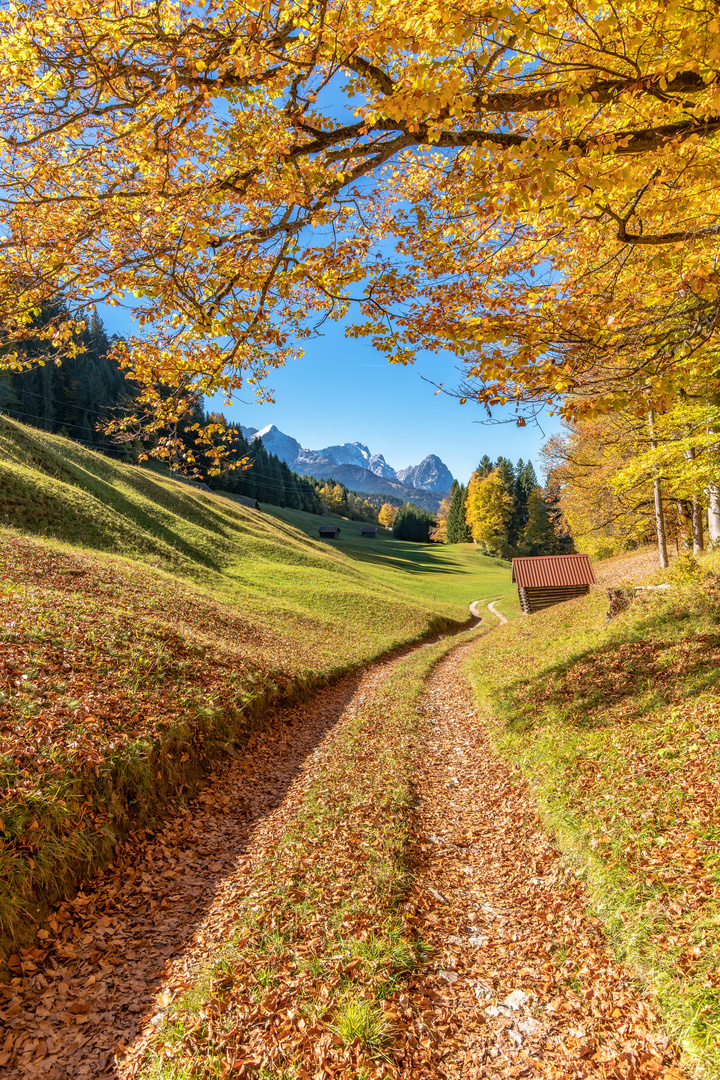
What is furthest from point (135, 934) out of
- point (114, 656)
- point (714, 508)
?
point (714, 508)

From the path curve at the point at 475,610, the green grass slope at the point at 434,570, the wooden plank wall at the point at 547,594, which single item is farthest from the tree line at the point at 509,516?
the wooden plank wall at the point at 547,594

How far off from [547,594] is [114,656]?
25.9 m

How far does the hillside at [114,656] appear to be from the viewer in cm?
573

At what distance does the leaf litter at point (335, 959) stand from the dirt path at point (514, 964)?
2cm

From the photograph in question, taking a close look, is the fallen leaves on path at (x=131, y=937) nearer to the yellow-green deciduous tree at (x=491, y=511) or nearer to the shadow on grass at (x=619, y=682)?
the shadow on grass at (x=619, y=682)

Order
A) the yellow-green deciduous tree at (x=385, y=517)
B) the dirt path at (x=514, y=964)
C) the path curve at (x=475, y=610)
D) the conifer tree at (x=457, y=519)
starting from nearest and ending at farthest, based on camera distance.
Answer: the dirt path at (x=514, y=964)
the path curve at (x=475, y=610)
the conifer tree at (x=457, y=519)
the yellow-green deciduous tree at (x=385, y=517)

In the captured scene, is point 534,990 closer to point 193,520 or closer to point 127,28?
point 127,28

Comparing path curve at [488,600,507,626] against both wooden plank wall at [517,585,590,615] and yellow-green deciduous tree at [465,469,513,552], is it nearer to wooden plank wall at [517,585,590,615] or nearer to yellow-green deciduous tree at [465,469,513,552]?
wooden plank wall at [517,585,590,615]

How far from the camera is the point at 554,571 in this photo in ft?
94.5

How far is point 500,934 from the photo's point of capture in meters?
4.94

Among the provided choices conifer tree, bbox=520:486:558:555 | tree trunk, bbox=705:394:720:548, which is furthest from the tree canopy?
conifer tree, bbox=520:486:558:555

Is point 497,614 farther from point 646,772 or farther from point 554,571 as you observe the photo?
point 646,772

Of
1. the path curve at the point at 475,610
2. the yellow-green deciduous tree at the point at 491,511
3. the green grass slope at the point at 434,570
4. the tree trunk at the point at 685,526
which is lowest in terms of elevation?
the path curve at the point at 475,610

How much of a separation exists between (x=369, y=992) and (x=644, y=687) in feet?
21.9
